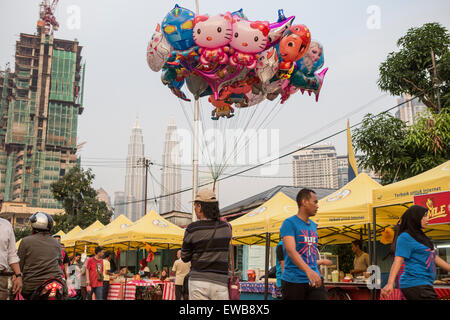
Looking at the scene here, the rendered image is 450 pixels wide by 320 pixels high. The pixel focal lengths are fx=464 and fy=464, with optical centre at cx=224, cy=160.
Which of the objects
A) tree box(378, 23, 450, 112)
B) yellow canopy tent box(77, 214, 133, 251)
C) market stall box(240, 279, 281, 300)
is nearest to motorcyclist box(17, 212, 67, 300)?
market stall box(240, 279, 281, 300)

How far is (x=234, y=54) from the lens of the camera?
1093cm

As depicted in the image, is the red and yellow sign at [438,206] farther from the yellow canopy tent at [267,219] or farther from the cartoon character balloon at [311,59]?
the cartoon character balloon at [311,59]

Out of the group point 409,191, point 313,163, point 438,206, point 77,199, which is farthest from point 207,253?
point 313,163

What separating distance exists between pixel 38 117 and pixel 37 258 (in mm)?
139488

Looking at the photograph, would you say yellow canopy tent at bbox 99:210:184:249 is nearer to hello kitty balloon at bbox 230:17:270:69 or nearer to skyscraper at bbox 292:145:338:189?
hello kitty balloon at bbox 230:17:270:69

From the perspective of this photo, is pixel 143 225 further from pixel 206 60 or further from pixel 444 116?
pixel 444 116

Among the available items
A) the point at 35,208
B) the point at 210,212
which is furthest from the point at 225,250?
the point at 35,208

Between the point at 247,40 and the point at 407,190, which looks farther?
the point at 247,40

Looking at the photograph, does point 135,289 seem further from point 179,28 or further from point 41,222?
point 41,222

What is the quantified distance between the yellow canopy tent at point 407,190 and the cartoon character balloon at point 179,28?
5448 mm

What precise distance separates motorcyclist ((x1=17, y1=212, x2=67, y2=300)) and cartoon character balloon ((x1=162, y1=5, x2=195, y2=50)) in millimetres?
6319

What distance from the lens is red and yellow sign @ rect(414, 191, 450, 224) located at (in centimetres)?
761

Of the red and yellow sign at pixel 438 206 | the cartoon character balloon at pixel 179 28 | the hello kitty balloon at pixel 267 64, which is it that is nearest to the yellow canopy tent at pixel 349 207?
the red and yellow sign at pixel 438 206

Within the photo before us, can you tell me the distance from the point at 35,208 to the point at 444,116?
129m
